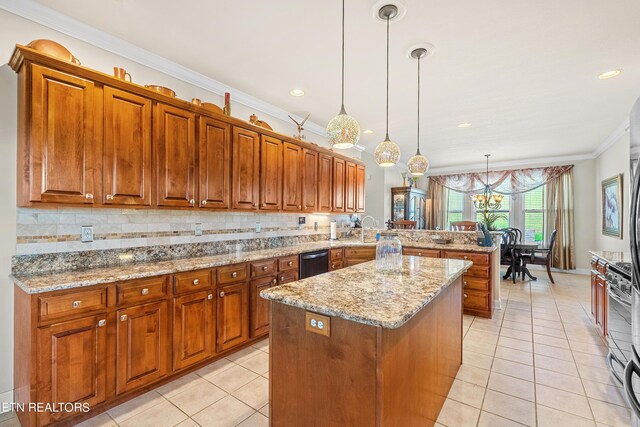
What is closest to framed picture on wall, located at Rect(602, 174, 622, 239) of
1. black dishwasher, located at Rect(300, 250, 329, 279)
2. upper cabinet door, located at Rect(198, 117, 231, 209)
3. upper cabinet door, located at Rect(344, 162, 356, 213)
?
upper cabinet door, located at Rect(344, 162, 356, 213)

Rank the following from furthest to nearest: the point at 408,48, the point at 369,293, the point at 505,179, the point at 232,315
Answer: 1. the point at 505,179
2. the point at 232,315
3. the point at 408,48
4. the point at 369,293

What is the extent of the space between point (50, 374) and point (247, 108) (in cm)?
316

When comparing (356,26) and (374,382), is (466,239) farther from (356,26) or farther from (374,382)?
(374,382)

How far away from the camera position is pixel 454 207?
8555mm

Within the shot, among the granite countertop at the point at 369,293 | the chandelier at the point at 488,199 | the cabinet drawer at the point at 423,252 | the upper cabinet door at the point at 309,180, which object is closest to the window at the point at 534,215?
the chandelier at the point at 488,199

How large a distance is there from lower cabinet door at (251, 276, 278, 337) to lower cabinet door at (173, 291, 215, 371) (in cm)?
46

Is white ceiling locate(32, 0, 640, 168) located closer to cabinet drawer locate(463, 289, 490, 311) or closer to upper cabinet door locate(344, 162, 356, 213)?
upper cabinet door locate(344, 162, 356, 213)

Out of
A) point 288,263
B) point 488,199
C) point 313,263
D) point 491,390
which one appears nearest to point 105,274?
point 288,263

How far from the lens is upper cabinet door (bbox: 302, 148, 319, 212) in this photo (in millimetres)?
4141

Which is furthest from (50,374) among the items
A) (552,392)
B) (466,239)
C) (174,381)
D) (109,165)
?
(466,239)

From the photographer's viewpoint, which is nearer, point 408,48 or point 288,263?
point 408,48

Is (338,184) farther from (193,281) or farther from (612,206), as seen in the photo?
(612,206)

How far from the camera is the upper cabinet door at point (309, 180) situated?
414 centimetres

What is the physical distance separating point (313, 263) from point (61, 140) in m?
2.74
